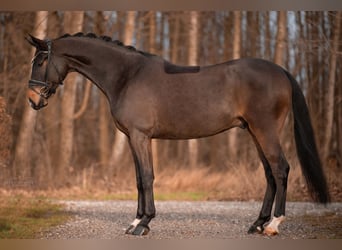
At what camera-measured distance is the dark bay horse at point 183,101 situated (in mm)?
7078

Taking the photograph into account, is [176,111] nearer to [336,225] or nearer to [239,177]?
[336,225]

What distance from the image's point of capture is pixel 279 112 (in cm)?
719

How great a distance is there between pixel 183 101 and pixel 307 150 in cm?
194

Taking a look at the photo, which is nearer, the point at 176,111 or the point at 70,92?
the point at 176,111

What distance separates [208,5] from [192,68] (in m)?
1.76

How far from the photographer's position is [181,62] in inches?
891

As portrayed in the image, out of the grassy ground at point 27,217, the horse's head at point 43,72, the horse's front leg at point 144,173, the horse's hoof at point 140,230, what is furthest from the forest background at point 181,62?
the horse's hoof at point 140,230

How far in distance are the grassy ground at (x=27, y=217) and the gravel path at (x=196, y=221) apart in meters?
0.27

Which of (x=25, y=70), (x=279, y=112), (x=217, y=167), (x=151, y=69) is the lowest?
(x=217, y=167)

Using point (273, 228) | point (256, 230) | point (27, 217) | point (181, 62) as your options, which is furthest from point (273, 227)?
point (181, 62)

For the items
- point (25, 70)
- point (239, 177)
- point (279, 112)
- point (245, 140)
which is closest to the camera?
point (279, 112)

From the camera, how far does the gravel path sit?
7.22m

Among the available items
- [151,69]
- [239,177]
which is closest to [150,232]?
[151,69]

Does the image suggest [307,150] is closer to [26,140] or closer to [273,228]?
[273,228]
